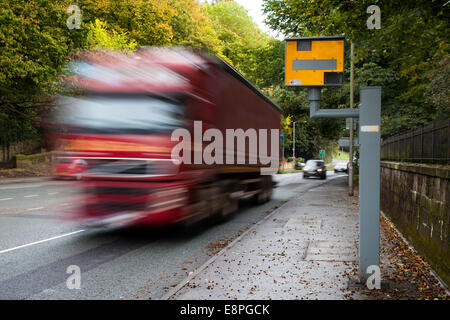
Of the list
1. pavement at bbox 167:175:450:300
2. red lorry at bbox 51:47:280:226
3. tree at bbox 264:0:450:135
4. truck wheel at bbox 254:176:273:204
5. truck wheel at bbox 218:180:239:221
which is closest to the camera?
pavement at bbox 167:175:450:300

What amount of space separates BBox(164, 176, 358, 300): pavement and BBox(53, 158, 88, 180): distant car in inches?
123

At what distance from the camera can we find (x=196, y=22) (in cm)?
4334

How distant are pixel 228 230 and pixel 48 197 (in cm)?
877

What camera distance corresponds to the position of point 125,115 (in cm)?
775

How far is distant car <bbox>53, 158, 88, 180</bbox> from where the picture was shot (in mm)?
7964

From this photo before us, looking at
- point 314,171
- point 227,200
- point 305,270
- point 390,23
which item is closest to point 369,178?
point 305,270

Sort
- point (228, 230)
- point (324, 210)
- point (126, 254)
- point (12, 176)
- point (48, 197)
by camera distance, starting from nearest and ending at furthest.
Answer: point (126, 254) < point (228, 230) < point (324, 210) < point (48, 197) < point (12, 176)

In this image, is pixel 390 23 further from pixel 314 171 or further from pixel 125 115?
pixel 314 171

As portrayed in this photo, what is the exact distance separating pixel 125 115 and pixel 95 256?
2551 millimetres

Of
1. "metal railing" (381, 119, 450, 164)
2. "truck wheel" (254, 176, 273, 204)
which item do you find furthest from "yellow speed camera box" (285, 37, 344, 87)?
"truck wheel" (254, 176, 273, 204)
